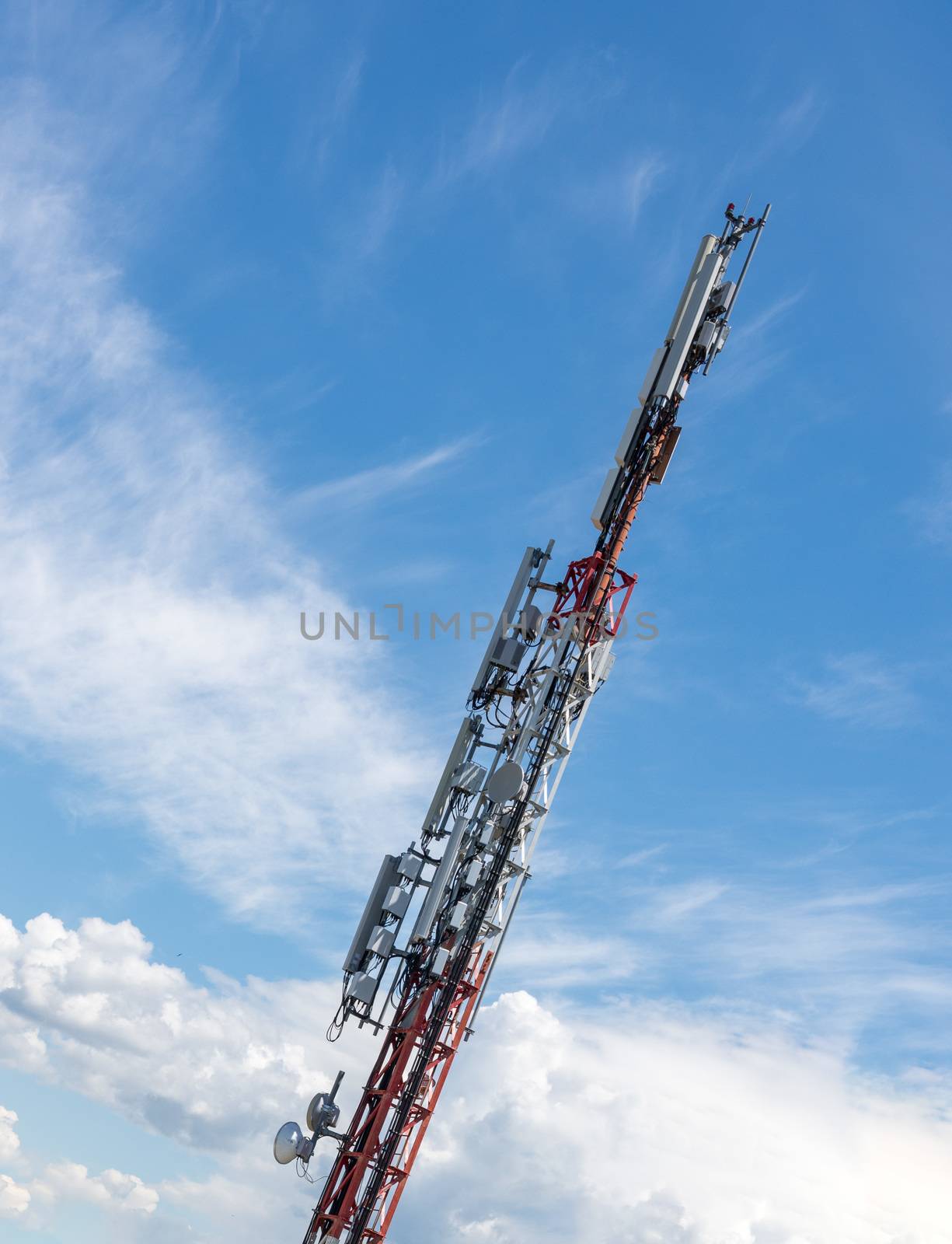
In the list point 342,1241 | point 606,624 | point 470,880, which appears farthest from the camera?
point 606,624

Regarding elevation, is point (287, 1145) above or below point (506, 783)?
below

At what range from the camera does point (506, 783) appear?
161 ft

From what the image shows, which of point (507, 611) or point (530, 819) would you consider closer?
point (530, 819)

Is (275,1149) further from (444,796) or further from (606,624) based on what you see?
(606,624)

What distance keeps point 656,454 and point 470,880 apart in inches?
756

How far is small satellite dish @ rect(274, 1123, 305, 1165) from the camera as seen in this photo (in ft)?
155

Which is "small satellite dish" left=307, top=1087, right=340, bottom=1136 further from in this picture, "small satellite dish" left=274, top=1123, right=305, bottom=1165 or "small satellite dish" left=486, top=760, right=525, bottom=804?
"small satellite dish" left=486, top=760, right=525, bottom=804

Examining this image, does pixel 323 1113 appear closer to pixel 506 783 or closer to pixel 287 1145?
pixel 287 1145

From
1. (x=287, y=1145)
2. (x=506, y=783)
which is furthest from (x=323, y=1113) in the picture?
(x=506, y=783)

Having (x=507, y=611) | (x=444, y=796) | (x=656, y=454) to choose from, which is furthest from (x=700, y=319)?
(x=444, y=796)

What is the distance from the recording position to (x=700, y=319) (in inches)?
2132

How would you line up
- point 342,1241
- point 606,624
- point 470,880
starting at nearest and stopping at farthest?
1. point 342,1241
2. point 470,880
3. point 606,624

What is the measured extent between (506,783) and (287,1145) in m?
15.5

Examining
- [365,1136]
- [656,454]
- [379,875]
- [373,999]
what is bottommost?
[365,1136]
